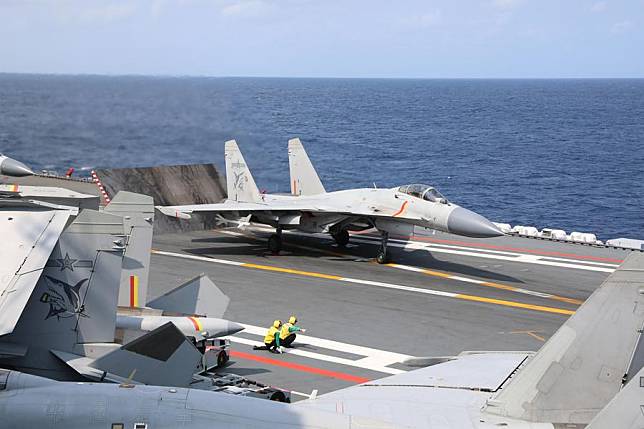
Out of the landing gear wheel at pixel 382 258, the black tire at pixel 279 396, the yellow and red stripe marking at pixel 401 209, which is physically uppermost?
the yellow and red stripe marking at pixel 401 209

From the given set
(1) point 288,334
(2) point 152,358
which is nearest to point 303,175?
(1) point 288,334

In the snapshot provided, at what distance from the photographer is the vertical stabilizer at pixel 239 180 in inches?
1271

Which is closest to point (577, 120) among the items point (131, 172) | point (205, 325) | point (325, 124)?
point (325, 124)

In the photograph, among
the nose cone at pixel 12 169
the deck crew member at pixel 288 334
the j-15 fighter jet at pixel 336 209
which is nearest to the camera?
the deck crew member at pixel 288 334

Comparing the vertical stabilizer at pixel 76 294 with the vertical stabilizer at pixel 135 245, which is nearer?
the vertical stabilizer at pixel 76 294

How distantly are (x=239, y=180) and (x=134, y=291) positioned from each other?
15754mm

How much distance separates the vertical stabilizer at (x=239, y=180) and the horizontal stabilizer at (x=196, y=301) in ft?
48.5

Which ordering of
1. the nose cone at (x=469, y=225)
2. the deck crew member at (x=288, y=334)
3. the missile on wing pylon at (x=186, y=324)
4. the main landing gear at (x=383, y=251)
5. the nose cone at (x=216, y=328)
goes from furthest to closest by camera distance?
the main landing gear at (x=383, y=251), the nose cone at (x=469, y=225), the deck crew member at (x=288, y=334), the nose cone at (x=216, y=328), the missile on wing pylon at (x=186, y=324)

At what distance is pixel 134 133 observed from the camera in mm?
53156

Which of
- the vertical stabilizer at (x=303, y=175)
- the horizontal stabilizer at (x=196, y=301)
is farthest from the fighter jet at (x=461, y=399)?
the vertical stabilizer at (x=303, y=175)

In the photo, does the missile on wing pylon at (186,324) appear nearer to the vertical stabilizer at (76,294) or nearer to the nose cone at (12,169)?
the vertical stabilizer at (76,294)

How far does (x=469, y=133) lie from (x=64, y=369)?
365ft

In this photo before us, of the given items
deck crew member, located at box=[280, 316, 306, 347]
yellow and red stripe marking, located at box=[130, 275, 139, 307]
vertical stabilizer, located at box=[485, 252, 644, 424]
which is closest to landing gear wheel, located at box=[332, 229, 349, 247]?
deck crew member, located at box=[280, 316, 306, 347]

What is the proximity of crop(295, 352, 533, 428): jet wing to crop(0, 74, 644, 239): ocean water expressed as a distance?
3126cm
